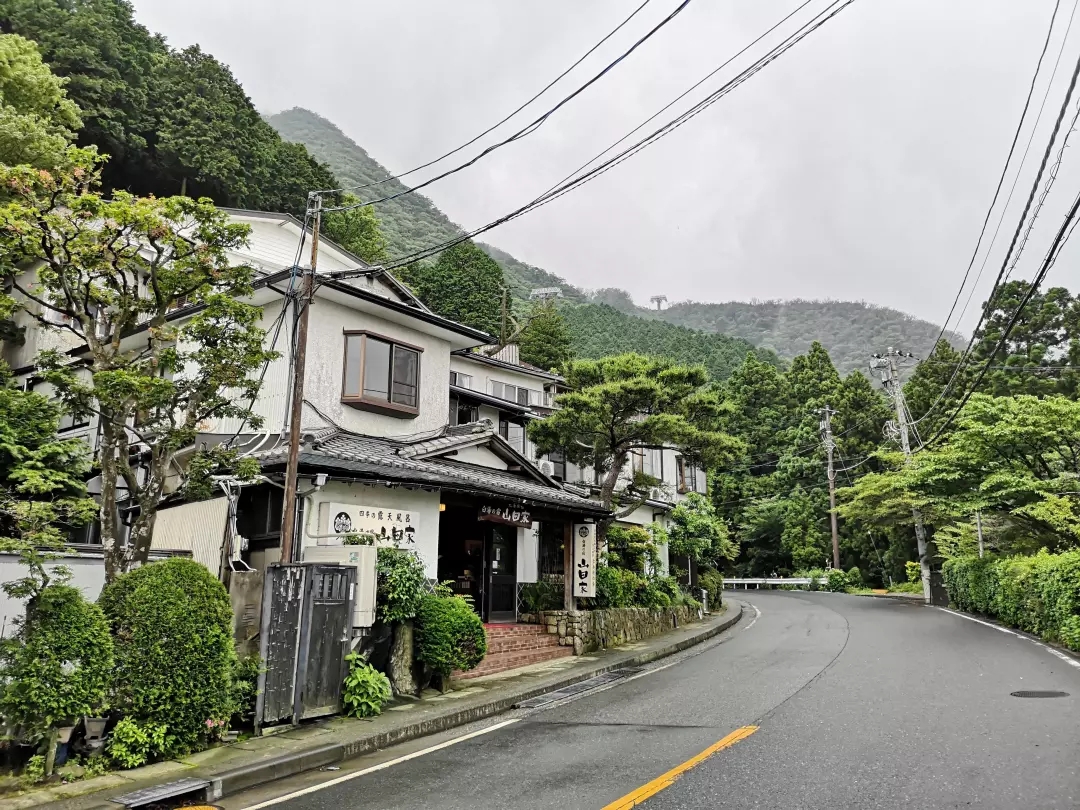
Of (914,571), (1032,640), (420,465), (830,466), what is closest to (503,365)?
(420,465)

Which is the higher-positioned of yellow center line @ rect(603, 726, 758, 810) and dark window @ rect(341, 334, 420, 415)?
dark window @ rect(341, 334, 420, 415)

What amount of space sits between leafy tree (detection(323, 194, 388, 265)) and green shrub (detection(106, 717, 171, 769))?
119 feet

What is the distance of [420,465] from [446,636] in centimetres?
402

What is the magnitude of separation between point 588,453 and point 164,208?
15165 millimetres

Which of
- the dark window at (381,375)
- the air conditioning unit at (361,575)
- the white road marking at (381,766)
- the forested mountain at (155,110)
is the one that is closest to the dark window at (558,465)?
the dark window at (381,375)

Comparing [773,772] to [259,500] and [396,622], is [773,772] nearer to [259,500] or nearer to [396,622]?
[396,622]

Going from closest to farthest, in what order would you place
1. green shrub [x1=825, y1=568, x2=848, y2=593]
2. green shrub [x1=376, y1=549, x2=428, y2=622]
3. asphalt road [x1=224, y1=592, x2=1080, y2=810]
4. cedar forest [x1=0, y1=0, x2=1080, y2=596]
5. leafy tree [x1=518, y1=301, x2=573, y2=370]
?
asphalt road [x1=224, y1=592, x2=1080, y2=810] < green shrub [x1=376, y1=549, x2=428, y2=622] < cedar forest [x1=0, y1=0, x2=1080, y2=596] < green shrub [x1=825, y1=568, x2=848, y2=593] < leafy tree [x1=518, y1=301, x2=573, y2=370]

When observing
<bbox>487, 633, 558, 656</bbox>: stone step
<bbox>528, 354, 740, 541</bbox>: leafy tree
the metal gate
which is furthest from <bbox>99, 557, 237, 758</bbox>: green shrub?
<bbox>528, 354, 740, 541</bbox>: leafy tree

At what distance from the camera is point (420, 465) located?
15.0 metres

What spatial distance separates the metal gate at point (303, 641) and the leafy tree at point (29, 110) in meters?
16.2

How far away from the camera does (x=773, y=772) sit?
273 inches

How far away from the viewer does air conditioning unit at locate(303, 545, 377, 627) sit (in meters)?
11.1

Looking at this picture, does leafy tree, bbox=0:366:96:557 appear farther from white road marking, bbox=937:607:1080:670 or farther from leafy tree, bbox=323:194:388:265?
leafy tree, bbox=323:194:388:265

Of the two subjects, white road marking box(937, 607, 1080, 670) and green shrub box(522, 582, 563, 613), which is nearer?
white road marking box(937, 607, 1080, 670)
